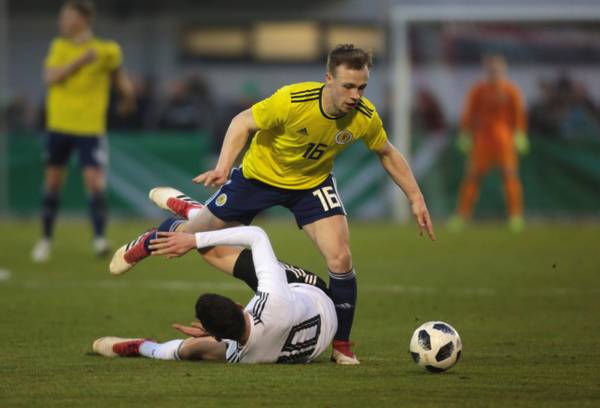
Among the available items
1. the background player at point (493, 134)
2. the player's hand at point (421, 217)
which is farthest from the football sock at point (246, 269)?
the background player at point (493, 134)

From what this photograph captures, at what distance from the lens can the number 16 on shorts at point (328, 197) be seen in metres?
8.49

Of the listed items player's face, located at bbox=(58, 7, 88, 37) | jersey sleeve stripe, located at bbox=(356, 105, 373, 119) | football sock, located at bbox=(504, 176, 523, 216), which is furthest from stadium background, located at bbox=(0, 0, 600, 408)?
player's face, located at bbox=(58, 7, 88, 37)

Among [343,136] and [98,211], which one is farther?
[98,211]

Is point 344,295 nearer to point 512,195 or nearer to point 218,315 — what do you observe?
point 218,315

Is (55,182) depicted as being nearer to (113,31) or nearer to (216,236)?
(216,236)

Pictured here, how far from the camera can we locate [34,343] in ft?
27.9

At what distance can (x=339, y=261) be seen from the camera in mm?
8109

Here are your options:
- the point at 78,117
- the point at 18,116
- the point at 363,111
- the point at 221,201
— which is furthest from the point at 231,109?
the point at 363,111

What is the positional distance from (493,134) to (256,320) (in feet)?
44.4

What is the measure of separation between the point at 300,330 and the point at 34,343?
6.88 feet

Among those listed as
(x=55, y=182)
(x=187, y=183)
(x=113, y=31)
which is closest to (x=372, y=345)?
(x=55, y=182)

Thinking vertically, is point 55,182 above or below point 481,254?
above

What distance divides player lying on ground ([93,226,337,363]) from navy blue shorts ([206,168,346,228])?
601mm

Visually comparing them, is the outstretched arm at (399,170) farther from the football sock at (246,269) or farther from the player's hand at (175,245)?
the player's hand at (175,245)
